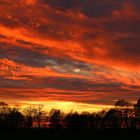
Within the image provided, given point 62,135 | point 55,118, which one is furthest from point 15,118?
point 62,135

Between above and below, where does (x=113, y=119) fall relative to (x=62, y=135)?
above

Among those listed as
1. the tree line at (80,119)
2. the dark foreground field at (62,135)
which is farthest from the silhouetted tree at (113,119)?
the dark foreground field at (62,135)

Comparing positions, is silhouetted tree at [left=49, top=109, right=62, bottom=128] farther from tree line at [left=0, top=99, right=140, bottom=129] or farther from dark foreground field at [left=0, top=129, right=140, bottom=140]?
dark foreground field at [left=0, top=129, right=140, bottom=140]

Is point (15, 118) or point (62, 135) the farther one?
Result: point (15, 118)

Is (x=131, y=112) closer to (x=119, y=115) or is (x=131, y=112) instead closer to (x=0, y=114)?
(x=119, y=115)

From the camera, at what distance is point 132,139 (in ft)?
182

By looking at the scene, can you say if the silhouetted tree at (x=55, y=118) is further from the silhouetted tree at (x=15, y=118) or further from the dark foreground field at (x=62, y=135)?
the dark foreground field at (x=62, y=135)

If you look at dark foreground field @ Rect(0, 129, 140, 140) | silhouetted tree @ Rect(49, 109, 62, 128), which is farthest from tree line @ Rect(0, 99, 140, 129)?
dark foreground field @ Rect(0, 129, 140, 140)

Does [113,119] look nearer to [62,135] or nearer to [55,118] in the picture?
[55,118]

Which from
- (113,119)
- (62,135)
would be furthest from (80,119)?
(62,135)

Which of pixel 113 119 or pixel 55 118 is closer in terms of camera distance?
pixel 113 119

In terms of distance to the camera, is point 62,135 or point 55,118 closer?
point 62,135

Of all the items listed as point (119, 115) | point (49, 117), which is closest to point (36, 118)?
point (49, 117)

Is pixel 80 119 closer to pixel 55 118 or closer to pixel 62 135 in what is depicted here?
pixel 55 118
